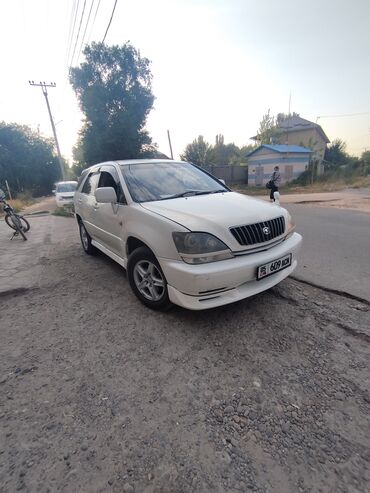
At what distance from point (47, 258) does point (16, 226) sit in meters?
2.64

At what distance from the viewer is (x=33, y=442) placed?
1607 millimetres

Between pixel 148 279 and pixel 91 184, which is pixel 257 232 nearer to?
pixel 148 279

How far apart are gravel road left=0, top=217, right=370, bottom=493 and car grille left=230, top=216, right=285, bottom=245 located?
80cm

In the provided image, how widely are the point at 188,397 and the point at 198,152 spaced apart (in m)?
37.4

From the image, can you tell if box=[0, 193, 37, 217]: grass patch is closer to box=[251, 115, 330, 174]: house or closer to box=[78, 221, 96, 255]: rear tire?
box=[78, 221, 96, 255]: rear tire

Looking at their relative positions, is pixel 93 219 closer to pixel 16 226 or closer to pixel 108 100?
pixel 16 226

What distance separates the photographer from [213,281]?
2.30 metres

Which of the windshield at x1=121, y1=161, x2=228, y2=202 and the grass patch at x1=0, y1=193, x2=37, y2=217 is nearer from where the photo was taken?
the windshield at x1=121, y1=161, x2=228, y2=202

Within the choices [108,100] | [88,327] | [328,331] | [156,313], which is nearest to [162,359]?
[156,313]

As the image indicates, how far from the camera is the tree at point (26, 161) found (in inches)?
1168

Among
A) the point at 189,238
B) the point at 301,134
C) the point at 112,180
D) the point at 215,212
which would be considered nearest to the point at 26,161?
the point at 112,180

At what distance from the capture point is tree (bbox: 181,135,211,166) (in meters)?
36.4

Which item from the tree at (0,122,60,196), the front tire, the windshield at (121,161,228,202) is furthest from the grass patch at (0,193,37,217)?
the front tire

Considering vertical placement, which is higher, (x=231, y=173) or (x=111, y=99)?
(x=111, y=99)
